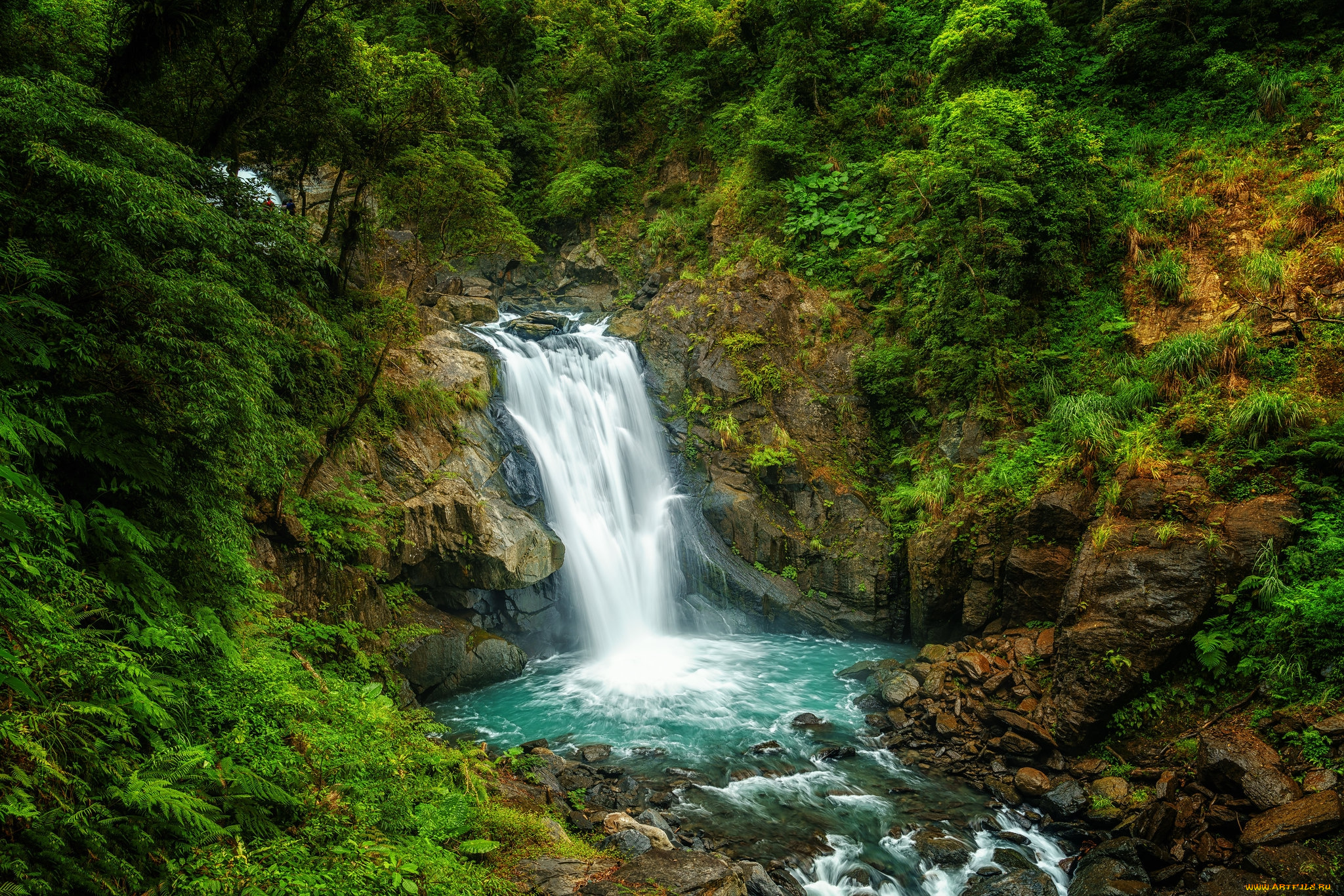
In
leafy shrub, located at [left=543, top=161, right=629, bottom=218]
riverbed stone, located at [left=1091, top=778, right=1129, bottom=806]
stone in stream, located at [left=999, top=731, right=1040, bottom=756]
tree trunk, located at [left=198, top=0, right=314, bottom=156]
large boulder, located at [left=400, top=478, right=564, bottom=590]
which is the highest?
leafy shrub, located at [left=543, top=161, right=629, bottom=218]

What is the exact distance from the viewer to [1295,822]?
570 cm

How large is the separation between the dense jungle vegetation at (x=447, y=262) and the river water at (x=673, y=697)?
293 cm

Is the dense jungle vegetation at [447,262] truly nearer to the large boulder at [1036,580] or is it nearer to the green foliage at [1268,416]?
the green foliage at [1268,416]

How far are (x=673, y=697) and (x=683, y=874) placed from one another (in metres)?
5.66

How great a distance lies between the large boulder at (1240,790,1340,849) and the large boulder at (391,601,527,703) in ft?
33.5

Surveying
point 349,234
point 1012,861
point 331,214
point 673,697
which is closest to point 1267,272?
point 1012,861

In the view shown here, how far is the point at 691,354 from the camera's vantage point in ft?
54.4

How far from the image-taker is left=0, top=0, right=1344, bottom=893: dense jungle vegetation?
142 inches

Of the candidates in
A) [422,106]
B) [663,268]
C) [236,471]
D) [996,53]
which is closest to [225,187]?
[236,471]

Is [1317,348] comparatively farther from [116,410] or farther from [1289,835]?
[116,410]

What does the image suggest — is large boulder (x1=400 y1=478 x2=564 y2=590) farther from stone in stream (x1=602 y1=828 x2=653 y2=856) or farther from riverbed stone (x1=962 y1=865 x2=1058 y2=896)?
riverbed stone (x1=962 y1=865 x2=1058 y2=896)

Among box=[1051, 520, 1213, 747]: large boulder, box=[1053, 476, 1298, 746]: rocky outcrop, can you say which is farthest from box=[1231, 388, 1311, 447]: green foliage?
box=[1051, 520, 1213, 747]: large boulder

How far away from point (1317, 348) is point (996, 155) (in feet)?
19.7

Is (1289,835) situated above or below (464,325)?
below
